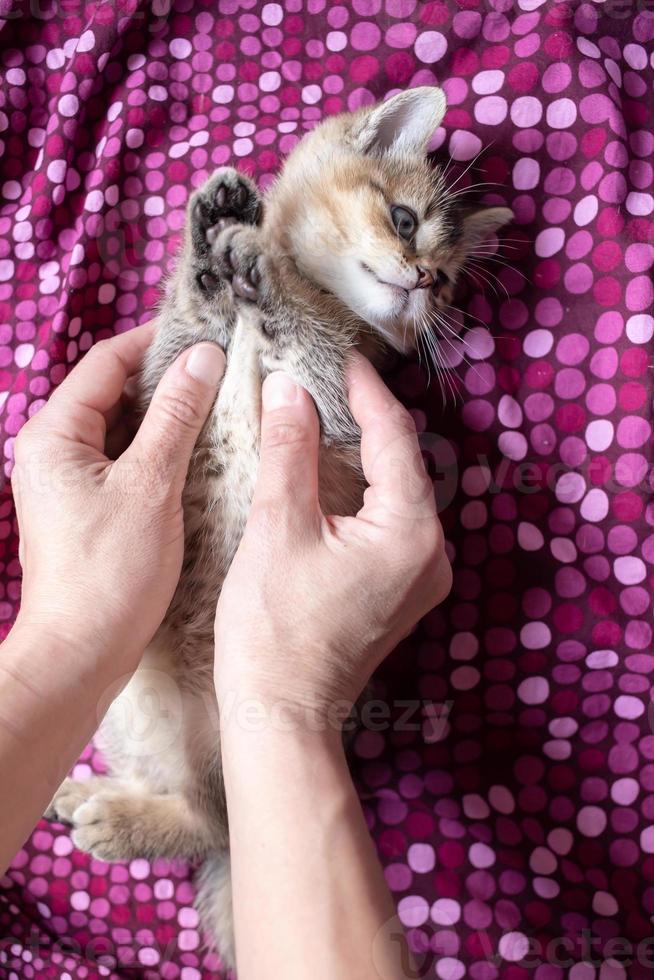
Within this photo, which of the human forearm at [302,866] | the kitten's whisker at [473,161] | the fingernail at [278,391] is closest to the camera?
the human forearm at [302,866]

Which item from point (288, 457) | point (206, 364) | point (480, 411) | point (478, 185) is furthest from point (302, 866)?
point (478, 185)

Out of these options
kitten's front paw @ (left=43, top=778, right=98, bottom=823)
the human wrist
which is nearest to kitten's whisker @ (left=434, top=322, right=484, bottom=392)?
the human wrist

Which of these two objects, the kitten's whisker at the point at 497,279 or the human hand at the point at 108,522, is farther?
the kitten's whisker at the point at 497,279

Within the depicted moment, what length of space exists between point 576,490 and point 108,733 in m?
1.09

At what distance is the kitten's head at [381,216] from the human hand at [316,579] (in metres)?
0.34

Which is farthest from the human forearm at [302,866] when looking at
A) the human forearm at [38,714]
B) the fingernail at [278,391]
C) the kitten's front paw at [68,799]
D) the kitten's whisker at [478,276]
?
the kitten's whisker at [478,276]

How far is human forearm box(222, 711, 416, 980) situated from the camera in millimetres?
819

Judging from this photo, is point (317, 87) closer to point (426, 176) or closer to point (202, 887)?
point (426, 176)

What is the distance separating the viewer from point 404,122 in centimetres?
132

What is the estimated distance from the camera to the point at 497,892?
140 centimetres

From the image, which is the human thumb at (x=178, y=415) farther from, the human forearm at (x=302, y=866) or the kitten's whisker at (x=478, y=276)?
the kitten's whisker at (x=478, y=276)

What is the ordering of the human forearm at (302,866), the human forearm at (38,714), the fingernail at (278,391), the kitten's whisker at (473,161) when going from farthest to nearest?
the kitten's whisker at (473,161) → the fingernail at (278,391) → the human forearm at (38,714) → the human forearm at (302,866)

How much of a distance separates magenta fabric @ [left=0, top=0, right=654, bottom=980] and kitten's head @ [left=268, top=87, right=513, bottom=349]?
9 centimetres

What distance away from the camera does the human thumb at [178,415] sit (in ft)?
3.60
